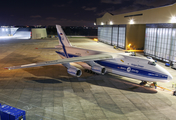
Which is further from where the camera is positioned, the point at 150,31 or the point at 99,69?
the point at 150,31

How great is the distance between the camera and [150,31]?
42.6m

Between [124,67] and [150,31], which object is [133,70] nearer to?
[124,67]

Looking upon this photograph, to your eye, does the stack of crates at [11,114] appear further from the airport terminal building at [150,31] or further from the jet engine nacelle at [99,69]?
the airport terminal building at [150,31]

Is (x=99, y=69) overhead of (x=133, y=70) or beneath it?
beneath

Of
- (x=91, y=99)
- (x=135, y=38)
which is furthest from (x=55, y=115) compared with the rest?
(x=135, y=38)

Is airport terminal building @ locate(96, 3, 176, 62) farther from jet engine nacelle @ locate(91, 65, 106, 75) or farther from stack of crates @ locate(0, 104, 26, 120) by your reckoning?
stack of crates @ locate(0, 104, 26, 120)

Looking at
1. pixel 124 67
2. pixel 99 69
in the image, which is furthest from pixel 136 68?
pixel 99 69

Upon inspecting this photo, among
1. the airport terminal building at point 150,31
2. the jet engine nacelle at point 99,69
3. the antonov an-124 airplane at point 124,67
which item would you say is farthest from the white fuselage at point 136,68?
the airport terminal building at point 150,31

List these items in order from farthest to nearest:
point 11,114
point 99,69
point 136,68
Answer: point 99,69, point 136,68, point 11,114

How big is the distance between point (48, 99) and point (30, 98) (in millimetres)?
2057

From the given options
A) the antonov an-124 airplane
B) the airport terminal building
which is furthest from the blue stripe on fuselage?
the airport terminal building

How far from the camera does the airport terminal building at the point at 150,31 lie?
34.3 metres

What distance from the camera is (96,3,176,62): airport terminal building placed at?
34312mm

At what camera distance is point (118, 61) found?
23875 millimetres
